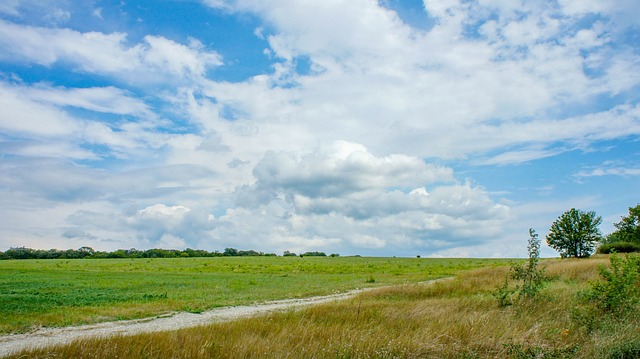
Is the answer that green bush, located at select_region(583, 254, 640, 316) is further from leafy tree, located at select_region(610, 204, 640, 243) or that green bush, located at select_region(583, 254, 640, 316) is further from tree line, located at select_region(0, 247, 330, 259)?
tree line, located at select_region(0, 247, 330, 259)

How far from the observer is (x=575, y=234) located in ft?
176

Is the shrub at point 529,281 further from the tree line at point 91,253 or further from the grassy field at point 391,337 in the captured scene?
the tree line at point 91,253

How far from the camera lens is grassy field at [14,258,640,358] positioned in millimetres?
8977

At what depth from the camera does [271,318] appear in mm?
12633

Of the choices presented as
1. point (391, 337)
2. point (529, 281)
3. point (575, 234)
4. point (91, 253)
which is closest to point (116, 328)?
point (391, 337)

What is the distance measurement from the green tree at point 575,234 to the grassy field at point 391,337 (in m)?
46.2

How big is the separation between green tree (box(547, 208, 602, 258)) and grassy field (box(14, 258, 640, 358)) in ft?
152

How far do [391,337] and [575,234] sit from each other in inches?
2084

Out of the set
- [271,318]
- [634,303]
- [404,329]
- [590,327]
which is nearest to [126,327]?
[271,318]

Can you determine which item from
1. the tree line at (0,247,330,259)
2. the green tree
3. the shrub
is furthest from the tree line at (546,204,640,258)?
the tree line at (0,247,330,259)

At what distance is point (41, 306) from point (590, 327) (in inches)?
865

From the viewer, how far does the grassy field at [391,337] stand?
29.5ft

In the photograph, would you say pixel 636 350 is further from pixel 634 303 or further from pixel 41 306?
pixel 41 306

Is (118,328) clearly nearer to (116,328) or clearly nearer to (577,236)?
(116,328)
